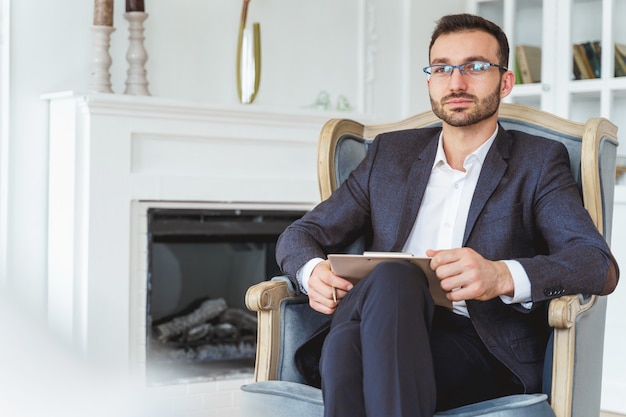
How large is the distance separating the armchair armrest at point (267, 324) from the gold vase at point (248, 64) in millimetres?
1736

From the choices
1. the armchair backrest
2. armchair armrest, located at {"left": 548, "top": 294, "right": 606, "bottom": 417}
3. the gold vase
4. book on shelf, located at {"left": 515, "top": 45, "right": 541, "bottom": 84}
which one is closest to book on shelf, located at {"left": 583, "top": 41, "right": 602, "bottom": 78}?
book on shelf, located at {"left": 515, "top": 45, "right": 541, "bottom": 84}

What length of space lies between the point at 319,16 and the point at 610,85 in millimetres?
1226

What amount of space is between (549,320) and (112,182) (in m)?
1.89

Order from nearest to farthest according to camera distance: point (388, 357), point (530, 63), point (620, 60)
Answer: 1. point (388, 357)
2. point (620, 60)
3. point (530, 63)

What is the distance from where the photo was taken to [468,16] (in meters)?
2.20

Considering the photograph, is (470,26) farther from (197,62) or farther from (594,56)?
(594,56)

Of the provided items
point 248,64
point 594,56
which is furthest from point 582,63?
point 248,64

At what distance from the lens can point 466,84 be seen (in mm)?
2162

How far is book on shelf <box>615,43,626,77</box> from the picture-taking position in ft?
12.5

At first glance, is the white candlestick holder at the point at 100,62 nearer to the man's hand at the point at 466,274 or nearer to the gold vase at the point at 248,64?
the gold vase at the point at 248,64

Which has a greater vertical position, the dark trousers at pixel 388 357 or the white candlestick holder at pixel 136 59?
the white candlestick holder at pixel 136 59

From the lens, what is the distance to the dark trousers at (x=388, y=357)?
5.38ft

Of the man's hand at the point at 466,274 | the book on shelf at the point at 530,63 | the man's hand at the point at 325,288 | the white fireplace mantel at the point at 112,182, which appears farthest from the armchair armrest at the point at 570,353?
the book on shelf at the point at 530,63

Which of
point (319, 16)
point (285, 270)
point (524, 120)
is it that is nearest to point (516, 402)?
point (285, 270)
